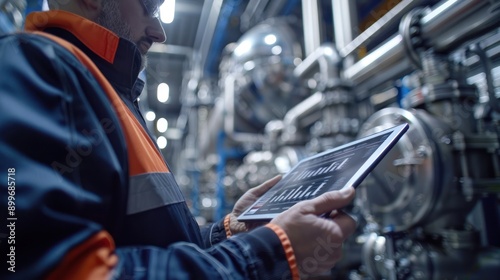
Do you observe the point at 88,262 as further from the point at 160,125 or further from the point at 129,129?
the point at 160,125

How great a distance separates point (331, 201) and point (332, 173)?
0.09m

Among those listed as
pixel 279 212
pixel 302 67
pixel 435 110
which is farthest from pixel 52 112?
pixel 302 67

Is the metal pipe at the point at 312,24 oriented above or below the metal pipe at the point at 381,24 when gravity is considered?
above

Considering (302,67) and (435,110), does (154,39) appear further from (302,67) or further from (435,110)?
(302,67)

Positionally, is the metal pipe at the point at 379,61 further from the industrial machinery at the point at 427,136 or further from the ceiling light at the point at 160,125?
the ceiling light at the point at 160,125

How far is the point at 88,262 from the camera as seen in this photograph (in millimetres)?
311

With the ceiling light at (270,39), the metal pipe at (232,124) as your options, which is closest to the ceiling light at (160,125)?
the metal pipe at (232,124)

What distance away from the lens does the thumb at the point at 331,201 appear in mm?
411

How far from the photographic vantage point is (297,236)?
1.36 ft

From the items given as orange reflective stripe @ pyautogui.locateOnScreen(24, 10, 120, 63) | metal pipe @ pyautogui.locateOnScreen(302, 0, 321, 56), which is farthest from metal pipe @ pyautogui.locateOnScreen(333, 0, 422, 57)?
orange reflective stripe @ pyautogui.locateOnScreen(24, 10, 120, 63)

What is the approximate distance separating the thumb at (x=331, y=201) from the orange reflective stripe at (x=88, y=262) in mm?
232

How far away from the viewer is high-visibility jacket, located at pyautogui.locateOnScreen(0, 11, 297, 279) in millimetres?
300

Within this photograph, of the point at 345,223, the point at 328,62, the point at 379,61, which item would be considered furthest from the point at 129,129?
the point at 328,62

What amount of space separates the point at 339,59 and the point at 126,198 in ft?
4.34
